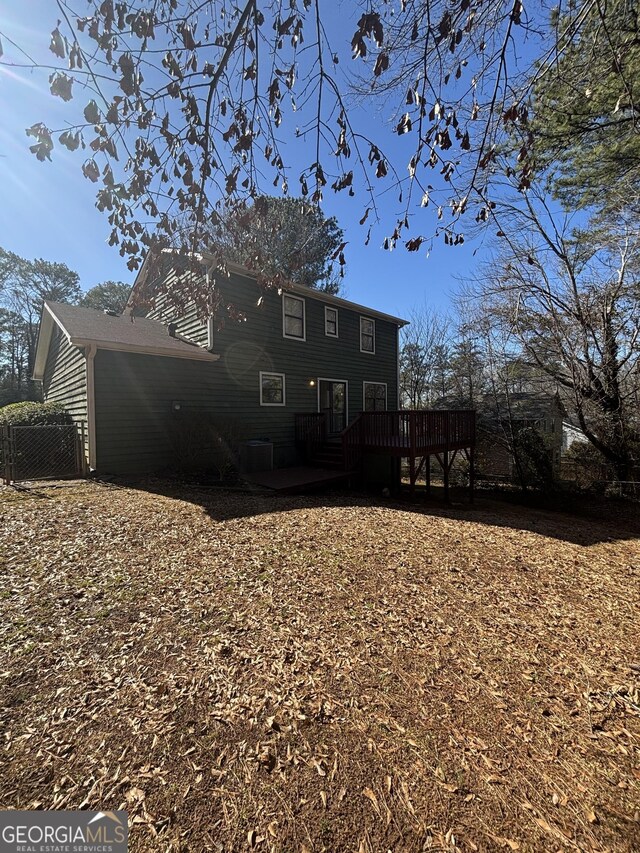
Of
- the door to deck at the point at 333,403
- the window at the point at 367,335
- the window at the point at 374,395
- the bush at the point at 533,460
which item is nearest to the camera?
the bush at the point at 533,460

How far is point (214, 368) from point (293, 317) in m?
3.73

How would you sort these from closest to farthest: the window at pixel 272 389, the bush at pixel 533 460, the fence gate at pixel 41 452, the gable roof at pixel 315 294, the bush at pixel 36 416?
the fence gate at pixel 41 452
the gable roof at pixel 315 294
the bush at pixel 36 416
the bush at pixel 533 460
the window at pixel 272 389

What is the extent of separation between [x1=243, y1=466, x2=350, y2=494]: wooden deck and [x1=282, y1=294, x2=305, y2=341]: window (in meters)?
4.78

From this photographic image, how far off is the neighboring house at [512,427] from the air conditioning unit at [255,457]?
23.6 ft

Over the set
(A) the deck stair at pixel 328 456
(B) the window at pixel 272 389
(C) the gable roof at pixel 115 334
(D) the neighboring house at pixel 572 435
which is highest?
(C) the gable roof at pixel 115 334

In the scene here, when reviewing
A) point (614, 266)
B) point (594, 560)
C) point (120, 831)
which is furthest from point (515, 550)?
point (614, 266)

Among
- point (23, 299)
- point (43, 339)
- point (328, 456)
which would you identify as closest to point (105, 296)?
point (23, 299)

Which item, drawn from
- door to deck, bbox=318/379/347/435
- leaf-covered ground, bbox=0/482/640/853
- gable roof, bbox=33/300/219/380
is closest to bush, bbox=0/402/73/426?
gable roof, bbox=33/300/219/380

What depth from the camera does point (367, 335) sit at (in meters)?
15.4

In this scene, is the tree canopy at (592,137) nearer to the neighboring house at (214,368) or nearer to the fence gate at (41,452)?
the neighboring house at (214,368)

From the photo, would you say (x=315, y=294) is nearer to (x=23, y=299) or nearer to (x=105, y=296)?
(x=105, y=296)

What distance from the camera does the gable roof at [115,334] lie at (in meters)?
7.88

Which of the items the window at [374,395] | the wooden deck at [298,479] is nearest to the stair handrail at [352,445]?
the wooden deck at [298,479]

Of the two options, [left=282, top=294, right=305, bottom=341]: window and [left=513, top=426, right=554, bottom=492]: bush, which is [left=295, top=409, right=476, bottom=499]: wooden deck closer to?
[left=513, top=426, right=554, bottom=492]: bush
